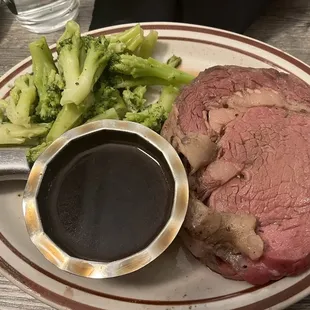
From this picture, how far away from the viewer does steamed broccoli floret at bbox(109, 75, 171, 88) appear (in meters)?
2.04

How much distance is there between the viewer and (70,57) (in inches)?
76.2

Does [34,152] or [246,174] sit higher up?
[246,174]

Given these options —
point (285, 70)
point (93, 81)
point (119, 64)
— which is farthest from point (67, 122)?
point (285, 70)

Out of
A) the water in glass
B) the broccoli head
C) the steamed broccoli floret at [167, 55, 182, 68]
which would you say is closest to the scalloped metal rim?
the broccoli head

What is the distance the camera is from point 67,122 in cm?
187

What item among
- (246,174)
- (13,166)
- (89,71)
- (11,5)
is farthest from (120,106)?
(11,5)

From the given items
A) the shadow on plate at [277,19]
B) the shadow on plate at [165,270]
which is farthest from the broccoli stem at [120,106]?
the shadow on plate at [277,19]

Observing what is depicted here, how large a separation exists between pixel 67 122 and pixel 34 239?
20.2 inches

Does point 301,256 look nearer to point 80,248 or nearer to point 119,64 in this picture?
point 80,248

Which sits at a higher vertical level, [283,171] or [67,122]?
[283,171]

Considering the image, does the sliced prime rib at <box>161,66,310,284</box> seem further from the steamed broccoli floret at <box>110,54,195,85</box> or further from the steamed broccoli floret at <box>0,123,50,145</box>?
the steamed broccoli floret at <box>0,123,50,145</box>

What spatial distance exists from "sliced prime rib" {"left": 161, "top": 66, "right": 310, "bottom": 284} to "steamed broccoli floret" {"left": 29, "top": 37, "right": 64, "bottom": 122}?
43 centimetres

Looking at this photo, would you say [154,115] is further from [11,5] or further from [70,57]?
[11,5]

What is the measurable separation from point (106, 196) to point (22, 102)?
60 cm
